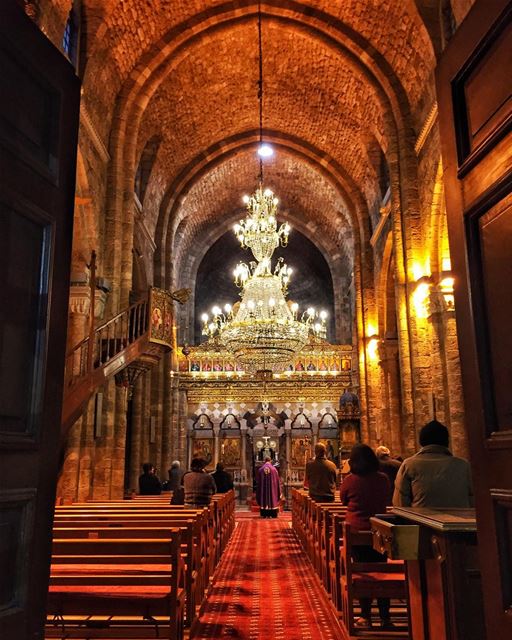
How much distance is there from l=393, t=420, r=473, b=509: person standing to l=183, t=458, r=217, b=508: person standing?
13.8 feet

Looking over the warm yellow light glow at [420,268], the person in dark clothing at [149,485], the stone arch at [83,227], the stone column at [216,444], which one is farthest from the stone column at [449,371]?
the stone column at [216,444]

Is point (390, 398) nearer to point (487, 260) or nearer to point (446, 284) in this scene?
point (446, 284)

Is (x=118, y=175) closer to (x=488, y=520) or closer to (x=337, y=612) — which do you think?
(x=337, y=612)

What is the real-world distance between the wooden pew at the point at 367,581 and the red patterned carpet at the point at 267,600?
321 mm

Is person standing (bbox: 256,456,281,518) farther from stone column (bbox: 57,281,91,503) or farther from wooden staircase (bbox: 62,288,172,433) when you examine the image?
stone column (bbox: 57,281,91,503)

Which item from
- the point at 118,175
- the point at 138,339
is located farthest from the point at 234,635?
the point at 118,175

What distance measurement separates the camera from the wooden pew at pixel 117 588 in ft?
12.1

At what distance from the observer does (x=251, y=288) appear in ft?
41.8

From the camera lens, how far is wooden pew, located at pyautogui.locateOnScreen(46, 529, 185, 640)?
3674mm

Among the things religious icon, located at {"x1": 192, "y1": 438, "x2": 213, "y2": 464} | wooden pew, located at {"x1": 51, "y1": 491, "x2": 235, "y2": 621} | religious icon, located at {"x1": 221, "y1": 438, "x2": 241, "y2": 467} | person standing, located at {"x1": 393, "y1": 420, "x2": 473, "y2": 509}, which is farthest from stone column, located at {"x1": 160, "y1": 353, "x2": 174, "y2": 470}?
person standing, located at {"x1": 393, "y1": 420, "x2": 473, "y2": 509}

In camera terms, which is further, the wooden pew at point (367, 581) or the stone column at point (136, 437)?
the stone column at point (136, 437)

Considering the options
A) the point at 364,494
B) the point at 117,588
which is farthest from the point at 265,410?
the point at 117,588

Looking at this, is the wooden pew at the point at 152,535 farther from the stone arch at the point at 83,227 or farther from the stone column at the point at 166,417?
the stone column at the point at 166,417

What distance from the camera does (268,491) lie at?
15.2m
